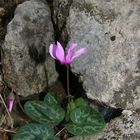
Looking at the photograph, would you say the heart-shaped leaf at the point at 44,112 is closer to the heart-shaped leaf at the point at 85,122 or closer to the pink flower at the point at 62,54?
the heart-shaped leaf at the point at 85,122

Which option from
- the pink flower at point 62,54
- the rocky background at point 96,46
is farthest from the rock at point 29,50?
the pink flower at point 62,54

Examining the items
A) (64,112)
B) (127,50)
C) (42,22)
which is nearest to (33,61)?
(42,22)

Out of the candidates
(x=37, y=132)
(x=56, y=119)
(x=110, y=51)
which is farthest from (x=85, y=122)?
(x=110, y=51)

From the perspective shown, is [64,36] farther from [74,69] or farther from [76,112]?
[76,112]

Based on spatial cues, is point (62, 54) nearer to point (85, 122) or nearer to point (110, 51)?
point (110, 51)

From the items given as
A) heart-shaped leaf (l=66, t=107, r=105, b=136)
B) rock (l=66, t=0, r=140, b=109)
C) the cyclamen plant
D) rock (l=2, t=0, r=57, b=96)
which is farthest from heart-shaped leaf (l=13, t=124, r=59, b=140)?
rock (l=2, t=0, r=57, b=96)

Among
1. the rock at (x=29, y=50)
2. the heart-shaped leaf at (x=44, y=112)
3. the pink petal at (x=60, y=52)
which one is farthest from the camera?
the rock at (x=29, y=50)
